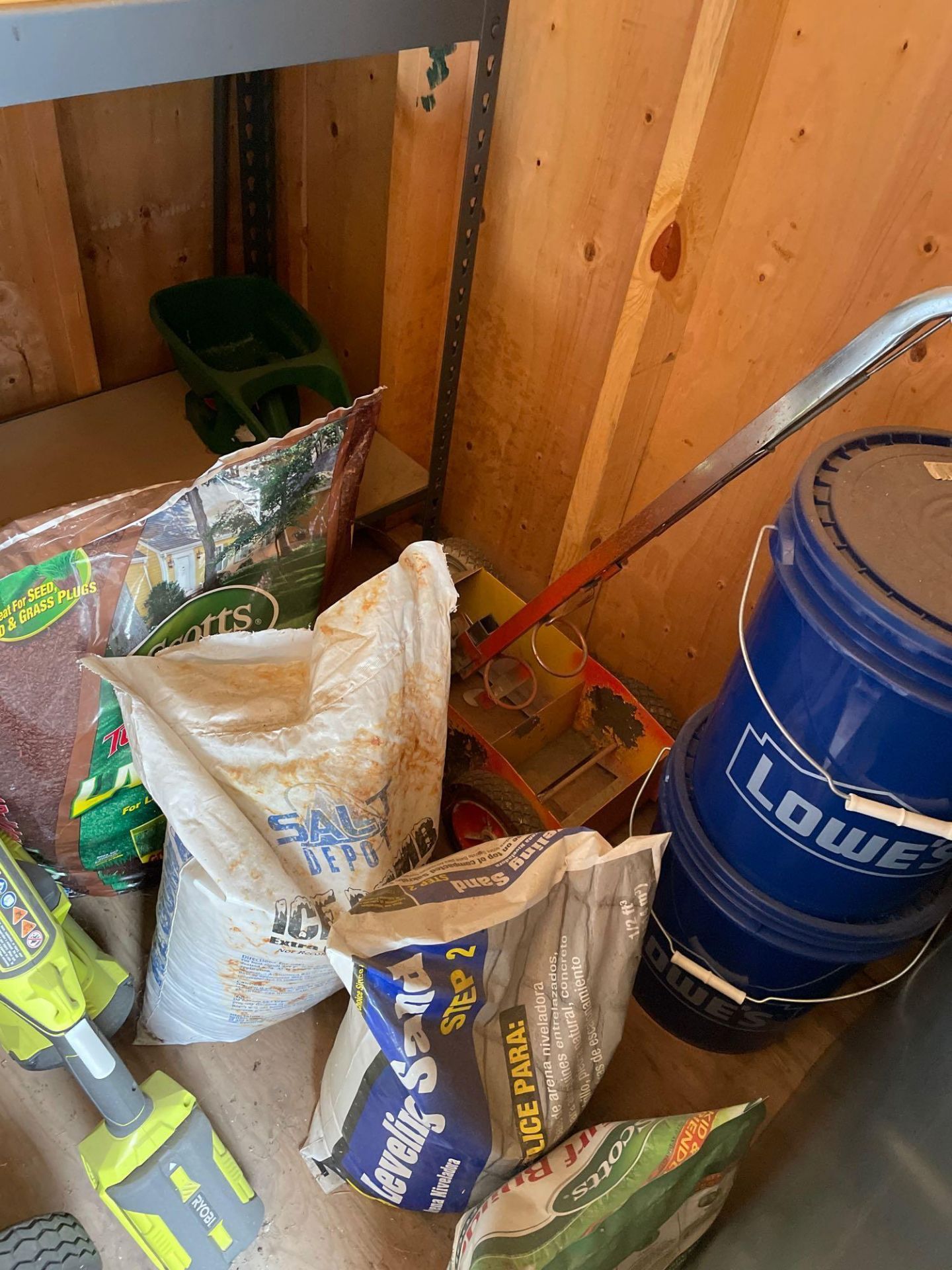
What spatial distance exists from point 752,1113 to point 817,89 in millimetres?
973

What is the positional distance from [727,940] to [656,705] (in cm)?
41

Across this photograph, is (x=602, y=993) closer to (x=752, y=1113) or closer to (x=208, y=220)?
(x=752, y=1113)

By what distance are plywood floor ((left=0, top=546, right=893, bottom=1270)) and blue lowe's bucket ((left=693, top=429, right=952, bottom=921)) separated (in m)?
0.35

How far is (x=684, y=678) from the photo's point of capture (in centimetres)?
135

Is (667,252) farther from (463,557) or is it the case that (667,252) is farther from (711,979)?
(711,979)

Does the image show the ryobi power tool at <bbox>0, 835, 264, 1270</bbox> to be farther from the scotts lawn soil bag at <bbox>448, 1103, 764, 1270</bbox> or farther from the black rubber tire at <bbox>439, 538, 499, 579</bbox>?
the black rubber tire at <bbox>439, 538, 499, 579</bbox>

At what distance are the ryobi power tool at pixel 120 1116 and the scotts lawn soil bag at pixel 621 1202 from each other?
25 centimetres

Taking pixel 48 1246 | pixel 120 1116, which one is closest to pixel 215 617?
pixel 120 1116

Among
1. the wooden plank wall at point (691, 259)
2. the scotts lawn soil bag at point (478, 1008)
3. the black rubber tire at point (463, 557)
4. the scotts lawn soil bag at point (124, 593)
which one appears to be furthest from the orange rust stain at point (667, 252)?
the scotts lawn soil bag at point (478, 1008)

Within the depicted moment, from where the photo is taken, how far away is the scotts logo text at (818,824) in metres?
0.77

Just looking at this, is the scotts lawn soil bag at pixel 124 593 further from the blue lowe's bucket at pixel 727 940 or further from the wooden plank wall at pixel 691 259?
the blue lowe's bucket at pixel 727 940

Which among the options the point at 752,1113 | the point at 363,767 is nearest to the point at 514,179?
the point at 363,767

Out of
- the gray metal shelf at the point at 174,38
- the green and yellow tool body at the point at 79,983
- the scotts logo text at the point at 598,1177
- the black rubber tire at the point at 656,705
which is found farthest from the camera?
the black rubber tire at the point at 656,705

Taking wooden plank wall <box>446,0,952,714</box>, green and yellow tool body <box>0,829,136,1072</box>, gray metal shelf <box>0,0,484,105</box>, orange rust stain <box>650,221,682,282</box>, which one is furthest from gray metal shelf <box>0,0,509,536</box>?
green and yellow tool body <box>0,829,136,1072</box>
